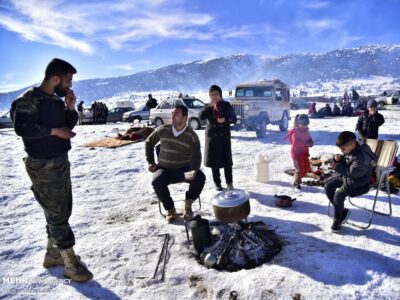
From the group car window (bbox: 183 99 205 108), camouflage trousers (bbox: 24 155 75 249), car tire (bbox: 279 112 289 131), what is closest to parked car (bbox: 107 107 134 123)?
car window (bbox: 183 99 205 108)

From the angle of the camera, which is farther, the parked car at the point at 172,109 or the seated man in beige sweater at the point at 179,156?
the parked car at the point at 172,109

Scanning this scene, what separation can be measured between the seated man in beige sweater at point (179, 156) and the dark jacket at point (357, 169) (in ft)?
6.28

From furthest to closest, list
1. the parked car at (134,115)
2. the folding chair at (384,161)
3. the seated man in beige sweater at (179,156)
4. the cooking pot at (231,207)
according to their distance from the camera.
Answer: the parked car at (134,115)
the seated man in beige sweater at (179,156)
the folding chair at (384,161)
the cooking pot at (231,207)

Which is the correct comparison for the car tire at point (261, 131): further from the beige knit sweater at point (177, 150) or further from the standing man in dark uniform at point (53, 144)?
the standing man in dark uniform at point (53, 144)

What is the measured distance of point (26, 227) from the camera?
4.71 m

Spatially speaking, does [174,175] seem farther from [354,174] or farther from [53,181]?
[354,174]

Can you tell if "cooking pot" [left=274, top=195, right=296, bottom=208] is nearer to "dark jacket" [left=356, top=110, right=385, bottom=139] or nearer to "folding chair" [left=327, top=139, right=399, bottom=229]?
"folding chair" [left=327, top=139, right=399, bottom=229]

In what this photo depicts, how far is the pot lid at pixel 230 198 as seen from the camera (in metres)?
3.66

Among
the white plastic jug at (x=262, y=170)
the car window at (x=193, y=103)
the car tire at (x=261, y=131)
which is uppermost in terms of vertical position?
the car window at (x=193, y=103)

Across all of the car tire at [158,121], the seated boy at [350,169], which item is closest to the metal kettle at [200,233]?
the seated boy at [350,169]

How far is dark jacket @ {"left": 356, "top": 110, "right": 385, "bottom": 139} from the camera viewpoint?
7645mm

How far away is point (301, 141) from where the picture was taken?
19.6ft

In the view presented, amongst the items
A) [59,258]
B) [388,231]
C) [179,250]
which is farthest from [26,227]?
[388,231]

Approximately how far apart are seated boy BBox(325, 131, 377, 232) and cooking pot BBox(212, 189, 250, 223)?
1.24 meters
